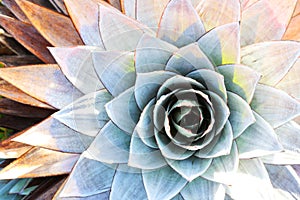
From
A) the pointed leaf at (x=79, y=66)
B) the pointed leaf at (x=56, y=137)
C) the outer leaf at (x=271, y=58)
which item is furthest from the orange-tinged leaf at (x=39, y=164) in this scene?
the outer leaf at (x=271, y=58)

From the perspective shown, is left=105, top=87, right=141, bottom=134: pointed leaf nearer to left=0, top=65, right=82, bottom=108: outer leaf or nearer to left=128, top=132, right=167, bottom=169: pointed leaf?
left=128, top=132, right=167, bottom=169: pointed leaf

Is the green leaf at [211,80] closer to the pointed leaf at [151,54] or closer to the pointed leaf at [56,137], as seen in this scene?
the pointed leaf at [151,54]

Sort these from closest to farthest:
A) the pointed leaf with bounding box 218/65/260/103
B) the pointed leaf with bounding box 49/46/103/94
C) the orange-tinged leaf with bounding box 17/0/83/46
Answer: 1. the pointed leaf with bounding box 218/65/260/103
2. the pointed leaf with bounding box 49/46/103/94
3. the orange-tinged leaf with bounding box 17/0/83/46

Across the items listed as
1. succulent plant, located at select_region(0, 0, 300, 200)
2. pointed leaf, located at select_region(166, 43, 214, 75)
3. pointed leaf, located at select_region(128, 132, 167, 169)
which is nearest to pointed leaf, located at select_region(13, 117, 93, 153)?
succulent plant, located at select_region(0, 0, 300, 200)

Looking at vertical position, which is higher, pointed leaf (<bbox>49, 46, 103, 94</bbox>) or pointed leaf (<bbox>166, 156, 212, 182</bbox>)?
pointed leaf (<bbox>49, 46, 103, 94</bbox>)

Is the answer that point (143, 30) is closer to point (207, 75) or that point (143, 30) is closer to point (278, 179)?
point (207, 75)

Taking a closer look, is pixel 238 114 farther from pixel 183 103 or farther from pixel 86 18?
pixel 86 18

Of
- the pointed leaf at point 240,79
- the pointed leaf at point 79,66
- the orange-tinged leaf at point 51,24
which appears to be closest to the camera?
the pointed leaf at point 240,79
